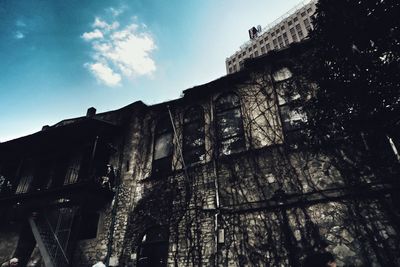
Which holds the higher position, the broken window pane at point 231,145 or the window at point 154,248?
the broken window pane at point 231,145

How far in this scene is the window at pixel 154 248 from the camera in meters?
8.73

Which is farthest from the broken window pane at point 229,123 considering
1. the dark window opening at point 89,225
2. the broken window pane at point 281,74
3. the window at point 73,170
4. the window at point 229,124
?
the window at point 73,170

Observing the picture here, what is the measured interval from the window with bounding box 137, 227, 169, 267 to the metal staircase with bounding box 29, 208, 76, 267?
3.27 meters

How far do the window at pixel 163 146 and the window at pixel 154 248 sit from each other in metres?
2.57

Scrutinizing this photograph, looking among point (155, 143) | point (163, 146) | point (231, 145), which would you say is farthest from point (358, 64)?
point (155, 143)

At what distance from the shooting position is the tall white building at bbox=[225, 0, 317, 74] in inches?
1730

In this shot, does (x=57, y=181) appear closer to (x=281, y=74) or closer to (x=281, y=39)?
(x=281, y=74)

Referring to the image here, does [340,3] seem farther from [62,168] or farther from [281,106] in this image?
[62,168]

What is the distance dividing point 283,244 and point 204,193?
123 inches

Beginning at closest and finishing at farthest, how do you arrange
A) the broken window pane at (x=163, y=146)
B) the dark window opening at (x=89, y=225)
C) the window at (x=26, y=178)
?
1. the dark window opening at (x=89, y=225)
2. the broken window pane at (x=163, y=146)
3. the window at (x=26, y=178)

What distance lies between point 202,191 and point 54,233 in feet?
22.6

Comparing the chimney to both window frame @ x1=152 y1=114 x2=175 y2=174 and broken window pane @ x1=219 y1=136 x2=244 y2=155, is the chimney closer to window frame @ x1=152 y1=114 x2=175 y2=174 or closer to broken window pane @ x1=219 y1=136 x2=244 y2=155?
window frame @ x1=152 y1=114 x2=175 y2=174

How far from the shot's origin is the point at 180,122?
11.5m

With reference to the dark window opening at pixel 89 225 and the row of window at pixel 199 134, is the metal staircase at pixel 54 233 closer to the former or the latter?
the dark window opening at pixel 89 225
